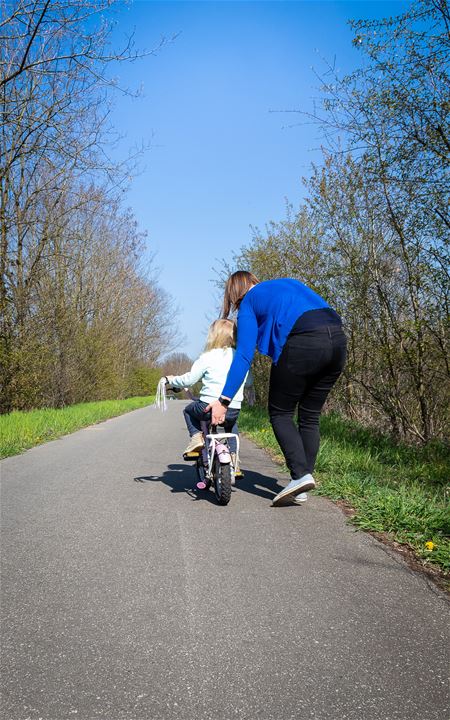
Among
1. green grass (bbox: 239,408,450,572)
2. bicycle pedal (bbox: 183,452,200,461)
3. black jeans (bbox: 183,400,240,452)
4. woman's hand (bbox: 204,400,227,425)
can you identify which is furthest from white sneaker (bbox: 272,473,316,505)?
bicycle pedal (bbox: 183,452,200,461)

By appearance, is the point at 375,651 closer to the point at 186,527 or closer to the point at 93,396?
the point at 186,527

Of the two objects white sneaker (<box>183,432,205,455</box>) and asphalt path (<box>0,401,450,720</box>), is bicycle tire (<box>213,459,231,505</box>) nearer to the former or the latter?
asphalt path (<box>0,401,450,720</box>)

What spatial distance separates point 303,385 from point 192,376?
3.58ft

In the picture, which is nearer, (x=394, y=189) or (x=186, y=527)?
(x=186, y=527)

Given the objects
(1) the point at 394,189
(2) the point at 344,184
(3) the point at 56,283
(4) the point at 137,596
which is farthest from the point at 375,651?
(3) the point at 56,283

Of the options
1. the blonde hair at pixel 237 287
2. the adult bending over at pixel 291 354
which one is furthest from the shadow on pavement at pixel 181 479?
the blonde hair at pixel 237 287

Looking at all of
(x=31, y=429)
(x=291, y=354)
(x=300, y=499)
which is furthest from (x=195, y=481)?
(x=31, y=429)

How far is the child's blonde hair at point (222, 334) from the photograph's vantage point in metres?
4.79

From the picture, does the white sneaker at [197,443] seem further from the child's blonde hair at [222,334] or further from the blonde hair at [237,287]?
the blonde hair at [237,287]

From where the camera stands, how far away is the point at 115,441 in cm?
946

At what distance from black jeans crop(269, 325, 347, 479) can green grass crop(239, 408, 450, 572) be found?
567 millimetres

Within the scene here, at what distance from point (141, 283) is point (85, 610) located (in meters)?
30.2

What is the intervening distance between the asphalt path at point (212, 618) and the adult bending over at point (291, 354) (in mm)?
539

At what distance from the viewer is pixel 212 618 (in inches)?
89.9
